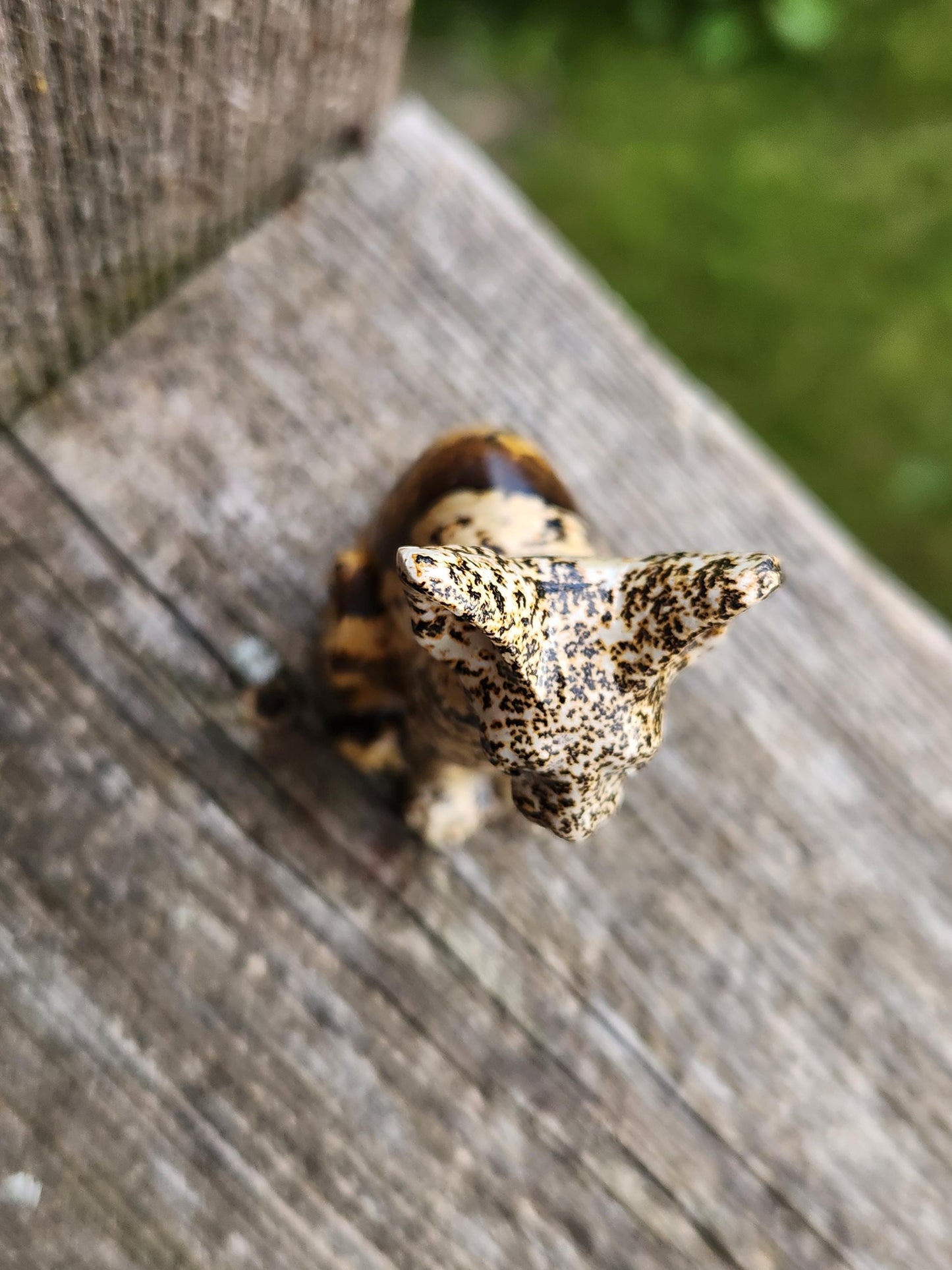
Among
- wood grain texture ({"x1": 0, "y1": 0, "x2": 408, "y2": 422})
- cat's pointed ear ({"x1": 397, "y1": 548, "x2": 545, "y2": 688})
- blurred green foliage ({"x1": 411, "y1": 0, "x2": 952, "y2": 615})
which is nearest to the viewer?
cat's pointed ear ({"x1": 397, "y1": 548, "x2": 545, "y2": 688})

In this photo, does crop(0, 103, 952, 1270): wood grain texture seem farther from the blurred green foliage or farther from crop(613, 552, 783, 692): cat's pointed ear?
the blurred green foliage

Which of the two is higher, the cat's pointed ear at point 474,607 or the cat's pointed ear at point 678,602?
the cat's pointed ear at point 474,607

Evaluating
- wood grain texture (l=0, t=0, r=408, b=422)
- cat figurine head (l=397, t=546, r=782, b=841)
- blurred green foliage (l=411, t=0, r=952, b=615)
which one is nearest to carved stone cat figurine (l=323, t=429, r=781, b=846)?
cat figurine head (l=397, t=546, r=782, b=841)

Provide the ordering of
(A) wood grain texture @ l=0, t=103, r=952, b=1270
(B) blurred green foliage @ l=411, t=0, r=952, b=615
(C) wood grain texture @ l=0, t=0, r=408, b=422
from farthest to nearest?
(B) blurred green foliage @ l=411, t=0, r=952, b=615, (A) wood grain texture @ l=0, t=103, r=952, b=1270, (C) wood grain texture @ l=0, t=0, r=408, b=422

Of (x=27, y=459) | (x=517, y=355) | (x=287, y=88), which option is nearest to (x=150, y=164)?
(x=287, y=88)

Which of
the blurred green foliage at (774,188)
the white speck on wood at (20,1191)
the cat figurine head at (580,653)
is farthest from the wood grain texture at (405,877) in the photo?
the blurred green foliage at (774,188)

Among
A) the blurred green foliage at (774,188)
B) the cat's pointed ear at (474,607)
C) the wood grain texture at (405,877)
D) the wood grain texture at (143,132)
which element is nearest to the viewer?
the cat's pointed ear at (474,607)

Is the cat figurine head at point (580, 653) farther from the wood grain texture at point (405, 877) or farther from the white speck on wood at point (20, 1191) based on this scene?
the white speck on wood at point (20, 1191)
